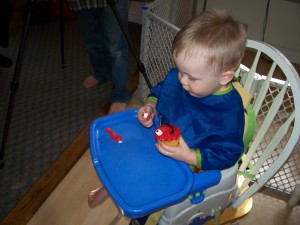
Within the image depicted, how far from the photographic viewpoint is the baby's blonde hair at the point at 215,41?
69 centimetres

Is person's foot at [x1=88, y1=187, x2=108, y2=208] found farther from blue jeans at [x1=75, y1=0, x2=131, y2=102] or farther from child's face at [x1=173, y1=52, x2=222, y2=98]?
blue jeans at [x1=75, y1=0, x2=131, y2=102]

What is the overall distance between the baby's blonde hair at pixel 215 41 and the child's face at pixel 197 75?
0.01 metres

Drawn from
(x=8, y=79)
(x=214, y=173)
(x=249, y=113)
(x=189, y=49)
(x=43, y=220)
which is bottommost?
(x=43, y=220)

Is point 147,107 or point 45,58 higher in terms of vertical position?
point 147,107

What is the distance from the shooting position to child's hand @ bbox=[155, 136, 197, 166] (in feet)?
2.42

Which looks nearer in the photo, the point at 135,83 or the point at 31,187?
the point at 31,187

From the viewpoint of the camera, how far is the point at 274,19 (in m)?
2.16

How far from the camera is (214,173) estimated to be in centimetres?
78

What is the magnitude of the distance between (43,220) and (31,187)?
17 centimetres

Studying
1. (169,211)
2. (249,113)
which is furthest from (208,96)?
(169,211)

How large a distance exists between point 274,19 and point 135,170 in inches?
74.4

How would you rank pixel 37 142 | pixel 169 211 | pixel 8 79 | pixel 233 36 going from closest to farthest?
pixel 233 36 < pixel 169 211 < pixel 37 142 < pixel 8 79

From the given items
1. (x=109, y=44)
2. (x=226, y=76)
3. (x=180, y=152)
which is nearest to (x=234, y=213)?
(x=180, y=152)

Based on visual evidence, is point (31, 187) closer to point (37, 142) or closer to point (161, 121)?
point (37, 142)
